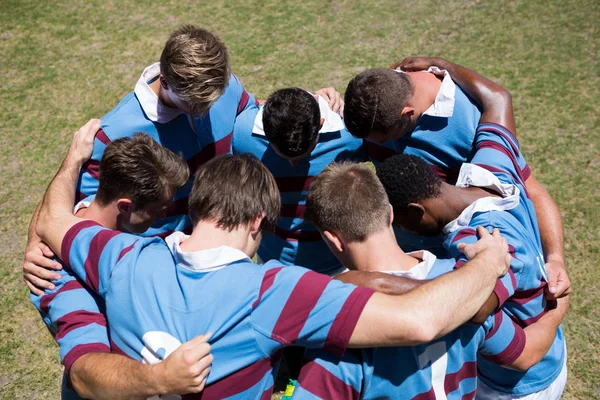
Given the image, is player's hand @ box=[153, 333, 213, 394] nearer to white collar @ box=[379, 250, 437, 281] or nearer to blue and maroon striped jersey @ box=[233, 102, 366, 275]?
white collar @ box=[379, 250, 437, 281]

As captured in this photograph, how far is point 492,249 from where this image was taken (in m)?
2.29

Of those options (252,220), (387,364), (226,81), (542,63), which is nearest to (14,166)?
(226,81)

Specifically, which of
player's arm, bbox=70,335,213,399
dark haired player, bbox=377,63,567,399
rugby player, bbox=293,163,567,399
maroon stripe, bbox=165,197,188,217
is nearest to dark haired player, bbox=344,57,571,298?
dark haired player, bbox=377,63,567,399

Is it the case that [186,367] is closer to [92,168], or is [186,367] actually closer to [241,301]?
[241,301]

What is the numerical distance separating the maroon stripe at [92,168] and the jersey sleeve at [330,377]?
5.42ft

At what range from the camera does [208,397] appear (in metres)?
2.11

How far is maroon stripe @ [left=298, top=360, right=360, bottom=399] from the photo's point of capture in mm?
2090

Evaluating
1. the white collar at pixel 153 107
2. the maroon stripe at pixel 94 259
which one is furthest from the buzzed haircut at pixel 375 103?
the maroon stripe at pixel 94 259

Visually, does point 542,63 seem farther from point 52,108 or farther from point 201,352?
point 201,352

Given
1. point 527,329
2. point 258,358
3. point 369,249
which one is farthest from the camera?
point 527,329

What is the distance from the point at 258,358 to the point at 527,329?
4.04 feet

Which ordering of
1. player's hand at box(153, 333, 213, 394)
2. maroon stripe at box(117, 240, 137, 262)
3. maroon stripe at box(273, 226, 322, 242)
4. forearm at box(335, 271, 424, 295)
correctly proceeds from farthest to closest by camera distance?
maroon stripe at box(273, 226, 322, 242), maroon stripe at box(117, 240, 137, 262), forearm at box(335, 271, 424, 295), player's hand at box(153, 333, 213, 394)

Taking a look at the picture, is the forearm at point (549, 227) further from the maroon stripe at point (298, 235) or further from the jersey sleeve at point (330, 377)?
the jersey sleeve at point (330, 377)

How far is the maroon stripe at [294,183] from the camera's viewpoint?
346cm
